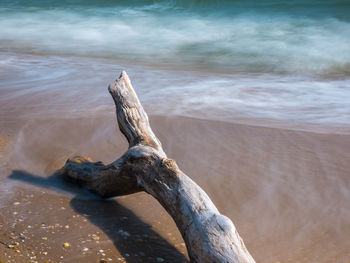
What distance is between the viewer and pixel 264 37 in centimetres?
1017

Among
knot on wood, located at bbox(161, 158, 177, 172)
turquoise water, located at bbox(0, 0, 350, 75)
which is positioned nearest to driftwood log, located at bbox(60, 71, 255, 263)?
knot on wood, located at bbox(161, 158, 177, 172)

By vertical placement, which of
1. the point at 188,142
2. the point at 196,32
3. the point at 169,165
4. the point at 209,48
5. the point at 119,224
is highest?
the point at 196,32

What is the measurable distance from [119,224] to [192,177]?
0.81 metres

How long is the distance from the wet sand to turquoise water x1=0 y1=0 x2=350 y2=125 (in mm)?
767

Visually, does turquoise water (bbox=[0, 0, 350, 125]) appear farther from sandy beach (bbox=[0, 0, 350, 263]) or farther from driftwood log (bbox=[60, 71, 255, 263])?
driftwood log (bbox=[60, 71, 255, 263])

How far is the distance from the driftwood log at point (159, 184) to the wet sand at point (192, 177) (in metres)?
0.16

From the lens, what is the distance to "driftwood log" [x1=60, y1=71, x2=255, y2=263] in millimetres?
2072

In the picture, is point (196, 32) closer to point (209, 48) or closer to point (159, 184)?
point (209, 48)

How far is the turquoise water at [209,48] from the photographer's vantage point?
535cm

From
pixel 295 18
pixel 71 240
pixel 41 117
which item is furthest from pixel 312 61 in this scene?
pixel 71 240

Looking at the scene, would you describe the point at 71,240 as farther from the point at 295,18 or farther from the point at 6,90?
the point at 295,18

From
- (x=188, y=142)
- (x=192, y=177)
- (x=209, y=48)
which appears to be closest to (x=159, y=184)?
(x=192, y=177)

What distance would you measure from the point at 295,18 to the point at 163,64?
5296mm

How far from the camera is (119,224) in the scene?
271 centimetres
